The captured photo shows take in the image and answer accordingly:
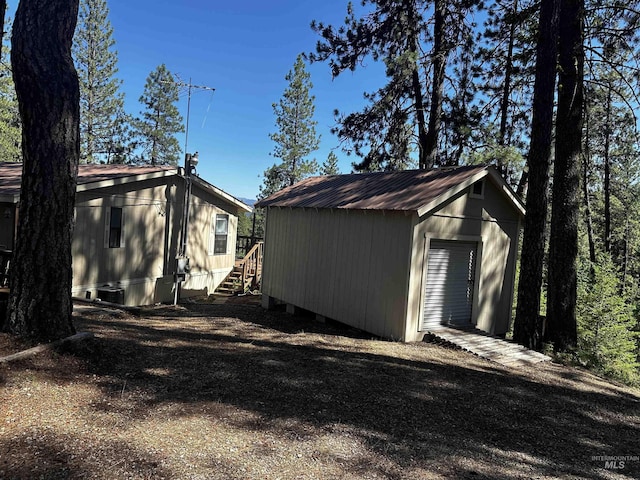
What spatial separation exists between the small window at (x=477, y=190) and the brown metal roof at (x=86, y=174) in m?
8.77

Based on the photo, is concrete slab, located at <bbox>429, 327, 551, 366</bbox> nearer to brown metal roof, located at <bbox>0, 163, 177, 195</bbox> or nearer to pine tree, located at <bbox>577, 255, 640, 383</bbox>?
pine tree, located at <bbox>577, 255, 640, 383</bbox>

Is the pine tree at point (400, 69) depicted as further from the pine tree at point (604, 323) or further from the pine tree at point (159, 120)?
Result: the pine tree at point (159, 120)

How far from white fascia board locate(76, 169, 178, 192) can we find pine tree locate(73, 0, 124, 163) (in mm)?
20208

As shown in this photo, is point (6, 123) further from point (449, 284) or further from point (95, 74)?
point (449, 284)

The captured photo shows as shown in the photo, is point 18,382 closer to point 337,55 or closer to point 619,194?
point 337,55

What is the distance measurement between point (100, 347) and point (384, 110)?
39.6ft

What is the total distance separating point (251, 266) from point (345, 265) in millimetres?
8810

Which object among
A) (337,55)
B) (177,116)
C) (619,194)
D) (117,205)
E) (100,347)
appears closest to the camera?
(100,347)

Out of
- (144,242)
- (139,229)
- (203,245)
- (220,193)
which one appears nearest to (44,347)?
(139,229)

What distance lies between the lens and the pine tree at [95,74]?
27953 mm

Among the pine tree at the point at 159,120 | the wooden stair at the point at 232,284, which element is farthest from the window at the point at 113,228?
the pine tree at the point at 159,120

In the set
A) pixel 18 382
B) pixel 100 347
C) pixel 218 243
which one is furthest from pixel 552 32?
pixel 218 243

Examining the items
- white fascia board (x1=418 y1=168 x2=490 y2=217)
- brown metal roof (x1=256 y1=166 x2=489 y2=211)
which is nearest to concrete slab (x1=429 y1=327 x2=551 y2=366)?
white fascia board (x1=418 y1=168 x2=490 y2=217)

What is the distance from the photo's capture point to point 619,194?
86.7 feet
